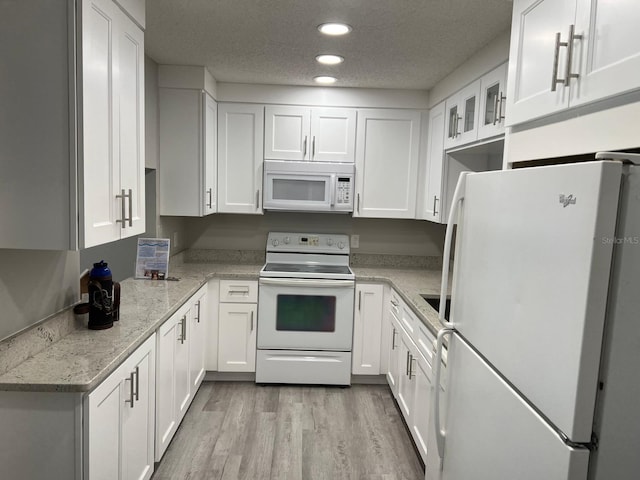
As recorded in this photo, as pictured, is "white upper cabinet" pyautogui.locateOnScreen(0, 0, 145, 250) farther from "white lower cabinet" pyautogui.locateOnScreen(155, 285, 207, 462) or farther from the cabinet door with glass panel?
the cabinet door with glass panel

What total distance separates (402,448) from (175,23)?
105 inches

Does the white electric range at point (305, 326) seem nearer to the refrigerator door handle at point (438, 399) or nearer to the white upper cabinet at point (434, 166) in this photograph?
the white upper cabinet at point (434, 166)

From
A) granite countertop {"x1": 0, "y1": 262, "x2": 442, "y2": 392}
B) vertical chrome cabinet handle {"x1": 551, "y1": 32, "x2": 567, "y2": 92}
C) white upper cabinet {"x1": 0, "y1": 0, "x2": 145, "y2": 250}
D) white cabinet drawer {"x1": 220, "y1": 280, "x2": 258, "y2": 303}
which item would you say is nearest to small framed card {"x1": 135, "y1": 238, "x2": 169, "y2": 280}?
granite countertop {"x1": 0, "y1": 262, "x2": 442, "y2": 392}

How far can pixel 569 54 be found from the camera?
1293 millimetres

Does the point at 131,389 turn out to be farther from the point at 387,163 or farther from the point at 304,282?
the point at 387,163

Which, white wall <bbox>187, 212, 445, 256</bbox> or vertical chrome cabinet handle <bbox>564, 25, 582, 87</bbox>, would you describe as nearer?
vertical chrome cabinet handle <bbox>564, 25, 582, 87</bbox>

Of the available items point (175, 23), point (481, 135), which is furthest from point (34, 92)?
point (481, 135)

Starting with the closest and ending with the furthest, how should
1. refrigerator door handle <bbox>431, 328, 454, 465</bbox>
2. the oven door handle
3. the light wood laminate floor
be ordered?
refrigerator door handle <bbox>431, 328, 454, 465</bbox> < the light wood laminate floor < the oven door handle

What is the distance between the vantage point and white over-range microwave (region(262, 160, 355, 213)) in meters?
3.62

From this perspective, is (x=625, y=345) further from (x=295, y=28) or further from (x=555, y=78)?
(x=295, y=28)

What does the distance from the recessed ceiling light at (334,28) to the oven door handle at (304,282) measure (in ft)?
5.71

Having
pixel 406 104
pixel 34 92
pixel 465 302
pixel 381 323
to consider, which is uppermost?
pixel 406 104

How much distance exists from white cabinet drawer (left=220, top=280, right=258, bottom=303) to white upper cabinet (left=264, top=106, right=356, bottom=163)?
1.01 meters

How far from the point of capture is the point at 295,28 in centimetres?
234
